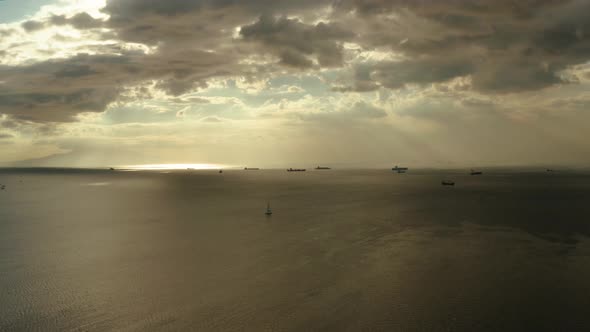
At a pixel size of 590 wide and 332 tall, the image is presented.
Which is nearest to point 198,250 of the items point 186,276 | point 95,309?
point 186,276

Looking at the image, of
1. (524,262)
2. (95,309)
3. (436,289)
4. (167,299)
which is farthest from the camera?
(524,262)

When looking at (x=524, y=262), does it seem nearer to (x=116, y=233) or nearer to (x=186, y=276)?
(x=186, y=276)

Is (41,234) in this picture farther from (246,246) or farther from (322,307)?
(322,307)

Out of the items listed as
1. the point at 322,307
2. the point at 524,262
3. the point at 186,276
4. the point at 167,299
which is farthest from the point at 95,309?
the point at 524,262

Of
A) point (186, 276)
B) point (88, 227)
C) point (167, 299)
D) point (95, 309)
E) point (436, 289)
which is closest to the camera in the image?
point (95, 309)

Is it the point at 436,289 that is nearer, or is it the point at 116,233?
the point at 436,289

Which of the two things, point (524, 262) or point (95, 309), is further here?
point (524, 262)

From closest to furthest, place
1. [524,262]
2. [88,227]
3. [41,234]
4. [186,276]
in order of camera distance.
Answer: [186,276], [524,262], [41,234], [88,227]

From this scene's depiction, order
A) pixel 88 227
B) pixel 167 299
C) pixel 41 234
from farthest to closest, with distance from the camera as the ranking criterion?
pixel 88 227, pixel 41 234, pixel 167 299
